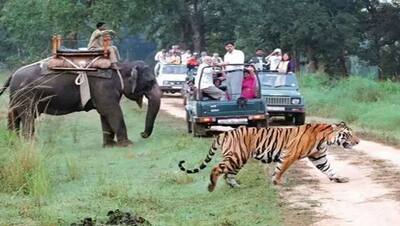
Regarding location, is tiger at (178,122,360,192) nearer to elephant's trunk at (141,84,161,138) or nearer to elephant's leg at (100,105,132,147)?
elephant's leg at (100,105,132,147)

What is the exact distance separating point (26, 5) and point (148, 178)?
129 feet

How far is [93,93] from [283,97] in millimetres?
6303

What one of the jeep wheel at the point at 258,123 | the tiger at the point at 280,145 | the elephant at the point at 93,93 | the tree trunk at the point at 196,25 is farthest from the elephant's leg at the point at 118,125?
the tree trunk at the point at 196,25

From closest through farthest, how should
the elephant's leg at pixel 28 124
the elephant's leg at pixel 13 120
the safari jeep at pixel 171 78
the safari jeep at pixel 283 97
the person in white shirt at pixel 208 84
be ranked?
the elephant's leg at pixel 28 124 → the elephant's leg at pixel 13 120 → the person in white shirt at pixel 208 84 → the safari jeep at pixel 283 97 → the safari jeep at pixel 171 78

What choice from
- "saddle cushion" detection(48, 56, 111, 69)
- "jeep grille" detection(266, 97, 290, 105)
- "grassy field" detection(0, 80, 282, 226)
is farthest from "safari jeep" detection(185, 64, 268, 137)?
"jeep grille" detection(266, 97, 290, 105)

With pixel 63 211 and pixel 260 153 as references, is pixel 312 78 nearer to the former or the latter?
pixel 260 153

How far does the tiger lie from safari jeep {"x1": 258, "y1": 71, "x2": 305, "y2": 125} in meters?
11.5

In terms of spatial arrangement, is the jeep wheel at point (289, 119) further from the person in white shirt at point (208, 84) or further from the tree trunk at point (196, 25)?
the tree trunk at point (196, 25)

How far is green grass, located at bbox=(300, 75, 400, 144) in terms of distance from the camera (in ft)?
83.7

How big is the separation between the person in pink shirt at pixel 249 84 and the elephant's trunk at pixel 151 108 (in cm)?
217

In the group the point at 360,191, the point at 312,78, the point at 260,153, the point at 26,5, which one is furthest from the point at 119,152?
the point at 26,5

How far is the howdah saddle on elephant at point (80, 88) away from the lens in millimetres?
21938

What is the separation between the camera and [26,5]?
5338 cm

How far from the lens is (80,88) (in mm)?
22297
